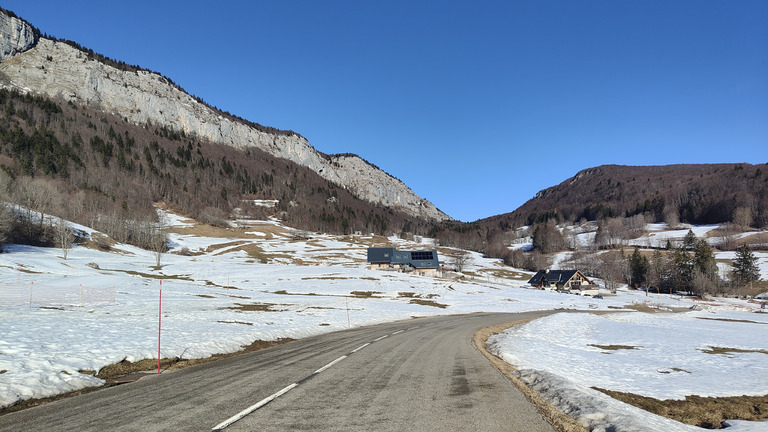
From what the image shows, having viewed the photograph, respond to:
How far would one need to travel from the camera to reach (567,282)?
345 ft

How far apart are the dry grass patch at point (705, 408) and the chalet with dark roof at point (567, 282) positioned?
333 feet

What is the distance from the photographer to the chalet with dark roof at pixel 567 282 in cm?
10338

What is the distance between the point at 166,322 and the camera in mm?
23750

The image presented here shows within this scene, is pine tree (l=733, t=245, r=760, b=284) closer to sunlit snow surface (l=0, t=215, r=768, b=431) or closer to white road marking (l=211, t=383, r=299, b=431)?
sunlit snow surface (l=0, t=215, r=768, b=431)

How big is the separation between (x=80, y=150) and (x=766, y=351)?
10365 inches

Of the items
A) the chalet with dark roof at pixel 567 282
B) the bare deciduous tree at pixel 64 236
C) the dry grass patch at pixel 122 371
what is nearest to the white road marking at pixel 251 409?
the dry grass patch at pixel 122 371

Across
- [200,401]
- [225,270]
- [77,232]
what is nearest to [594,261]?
[225,270]

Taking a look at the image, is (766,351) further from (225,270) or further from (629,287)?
(629,287)

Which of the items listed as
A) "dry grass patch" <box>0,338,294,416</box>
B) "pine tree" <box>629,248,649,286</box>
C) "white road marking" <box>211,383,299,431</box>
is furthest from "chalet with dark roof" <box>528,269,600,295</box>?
"white road marking" <box>211,383,299,431</box>

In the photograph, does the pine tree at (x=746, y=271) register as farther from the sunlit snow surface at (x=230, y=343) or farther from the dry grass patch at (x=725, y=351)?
the dry grass patch at (x=725, y=351)

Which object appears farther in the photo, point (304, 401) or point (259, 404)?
point (304, 401)

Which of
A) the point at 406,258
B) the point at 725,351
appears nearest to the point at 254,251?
the point at 406,258

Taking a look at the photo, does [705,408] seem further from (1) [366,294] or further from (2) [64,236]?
(2) [64,236]

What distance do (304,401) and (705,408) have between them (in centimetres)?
1078
